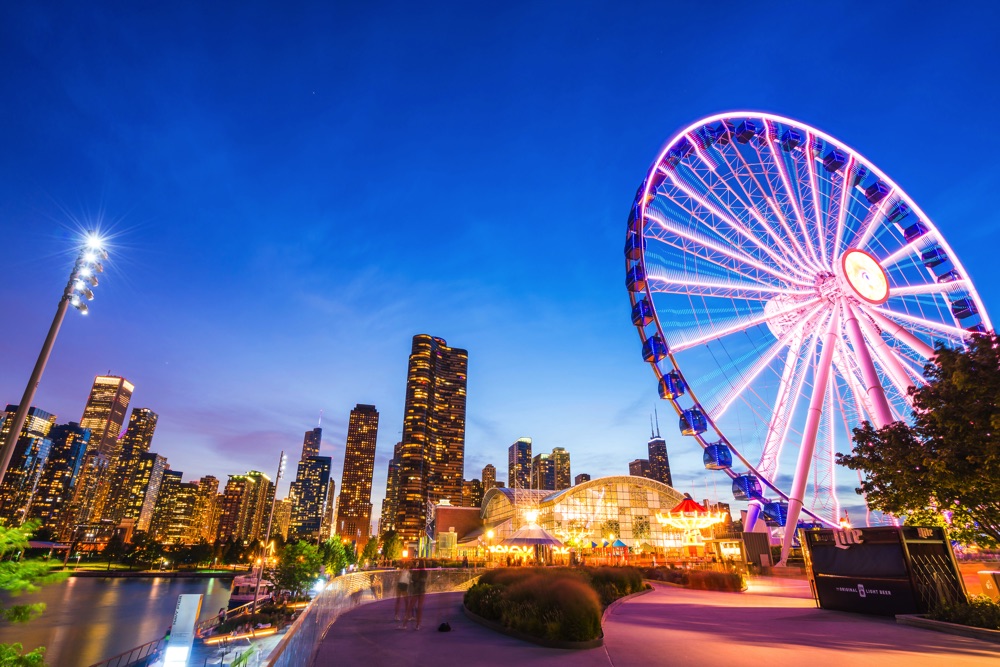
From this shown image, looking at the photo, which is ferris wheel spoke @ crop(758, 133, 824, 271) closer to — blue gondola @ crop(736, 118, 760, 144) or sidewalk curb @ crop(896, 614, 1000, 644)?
blue gondola @ crop(736, 118, 760, 144)

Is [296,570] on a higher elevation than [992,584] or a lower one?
lower

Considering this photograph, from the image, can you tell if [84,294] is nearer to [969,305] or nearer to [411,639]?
[411,639]

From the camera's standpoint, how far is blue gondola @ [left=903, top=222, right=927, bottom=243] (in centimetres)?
3081

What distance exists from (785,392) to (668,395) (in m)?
6.36

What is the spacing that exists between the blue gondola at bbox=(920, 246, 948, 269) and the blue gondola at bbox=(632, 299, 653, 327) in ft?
56.6

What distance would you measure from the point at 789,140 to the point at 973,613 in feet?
91.5

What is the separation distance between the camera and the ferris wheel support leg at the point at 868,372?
24.2 m

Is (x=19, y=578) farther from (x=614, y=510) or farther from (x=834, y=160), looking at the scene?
(x=614, y=510)

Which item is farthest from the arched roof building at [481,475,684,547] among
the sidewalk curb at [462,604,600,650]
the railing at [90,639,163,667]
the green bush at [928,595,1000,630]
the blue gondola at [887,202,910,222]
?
the green bush at [928,595,1000,630]

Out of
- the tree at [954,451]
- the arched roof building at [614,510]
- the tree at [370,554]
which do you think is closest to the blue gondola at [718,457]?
the tree at [954,451]

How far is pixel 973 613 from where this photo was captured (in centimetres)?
1185

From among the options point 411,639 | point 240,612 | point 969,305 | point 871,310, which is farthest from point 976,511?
point 240,612

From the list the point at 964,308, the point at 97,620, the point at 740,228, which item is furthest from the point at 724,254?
the point at 97,620

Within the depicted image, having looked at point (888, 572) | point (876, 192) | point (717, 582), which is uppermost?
point (876, 192)
